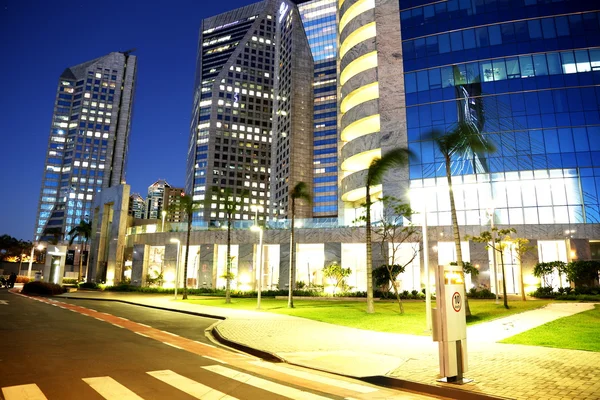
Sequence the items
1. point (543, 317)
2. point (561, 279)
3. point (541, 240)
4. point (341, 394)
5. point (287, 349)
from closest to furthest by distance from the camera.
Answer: point (341, 394), point (287, 349), point (543, 317), point (561, 279), point (541, 240)

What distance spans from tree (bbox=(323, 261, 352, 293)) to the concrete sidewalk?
21.9 meters

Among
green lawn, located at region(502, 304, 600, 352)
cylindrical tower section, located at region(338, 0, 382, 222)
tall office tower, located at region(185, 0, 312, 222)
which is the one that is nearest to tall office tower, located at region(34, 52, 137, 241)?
tall office tower, located at region(185, 0, 312, 222)

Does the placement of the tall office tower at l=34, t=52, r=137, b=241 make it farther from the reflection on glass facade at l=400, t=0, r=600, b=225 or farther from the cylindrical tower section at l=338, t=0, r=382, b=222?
the reflection on glass facade at l=400, t=0, r=600, b=225

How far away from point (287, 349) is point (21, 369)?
6.79 meters

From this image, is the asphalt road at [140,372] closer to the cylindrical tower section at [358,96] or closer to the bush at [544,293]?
the bush at [544,293]

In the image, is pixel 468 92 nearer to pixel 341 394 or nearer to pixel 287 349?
pixel 287 349

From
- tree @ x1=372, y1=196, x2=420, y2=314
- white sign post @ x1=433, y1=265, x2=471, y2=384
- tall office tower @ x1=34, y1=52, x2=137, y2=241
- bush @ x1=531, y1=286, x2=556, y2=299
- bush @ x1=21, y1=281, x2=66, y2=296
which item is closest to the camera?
white sign post @ x1=433, y1=265, x2=471, y2=384

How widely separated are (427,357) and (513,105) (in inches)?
1693

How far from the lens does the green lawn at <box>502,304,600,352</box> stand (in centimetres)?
1243

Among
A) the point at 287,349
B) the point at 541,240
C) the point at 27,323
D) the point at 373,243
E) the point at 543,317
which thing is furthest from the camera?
the point at 373,243

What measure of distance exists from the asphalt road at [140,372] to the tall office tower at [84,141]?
182 metres

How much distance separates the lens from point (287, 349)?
40.7 feet

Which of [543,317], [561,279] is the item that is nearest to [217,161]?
[561,279]

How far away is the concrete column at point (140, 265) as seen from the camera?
181 feet
